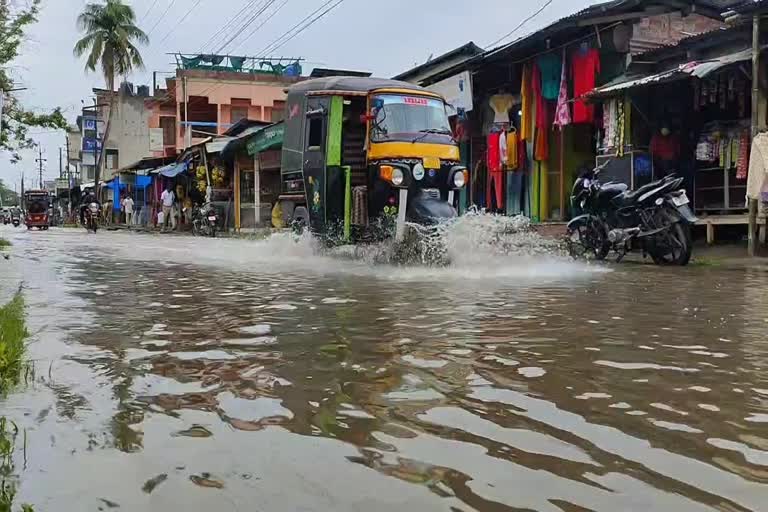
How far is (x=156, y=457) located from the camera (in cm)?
290

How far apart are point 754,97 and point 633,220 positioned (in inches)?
94.3

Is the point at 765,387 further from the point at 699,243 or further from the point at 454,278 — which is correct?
the point at 699,243

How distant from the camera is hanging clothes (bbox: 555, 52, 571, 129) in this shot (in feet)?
50.8

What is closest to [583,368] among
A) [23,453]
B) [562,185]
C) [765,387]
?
[765,387]

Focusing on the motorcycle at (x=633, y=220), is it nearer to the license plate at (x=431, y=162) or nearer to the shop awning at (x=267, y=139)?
the license plate at (x=431, y=162)

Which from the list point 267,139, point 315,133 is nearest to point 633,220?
point 315,133

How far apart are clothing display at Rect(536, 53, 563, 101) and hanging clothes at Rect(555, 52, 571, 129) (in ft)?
1.07

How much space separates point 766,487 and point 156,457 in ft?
6.92

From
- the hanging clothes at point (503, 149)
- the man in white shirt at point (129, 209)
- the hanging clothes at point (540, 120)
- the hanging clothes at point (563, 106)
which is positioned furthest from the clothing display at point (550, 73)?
the man in white shirt at point (129, 209)

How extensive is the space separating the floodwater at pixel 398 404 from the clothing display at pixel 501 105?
36.6 ft

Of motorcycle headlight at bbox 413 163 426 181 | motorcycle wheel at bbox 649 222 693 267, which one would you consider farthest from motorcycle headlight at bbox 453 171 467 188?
motorcycle wheel at bbox 649 222 693 267

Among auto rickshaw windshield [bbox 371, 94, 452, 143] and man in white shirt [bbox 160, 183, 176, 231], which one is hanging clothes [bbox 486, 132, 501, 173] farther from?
man in white shirt [bbox 160, 183, 176, 231]

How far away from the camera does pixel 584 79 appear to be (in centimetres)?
1529

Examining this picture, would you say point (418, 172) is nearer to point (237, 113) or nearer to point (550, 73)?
point (550, 73)
